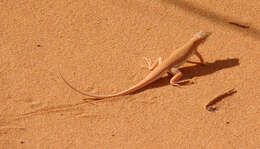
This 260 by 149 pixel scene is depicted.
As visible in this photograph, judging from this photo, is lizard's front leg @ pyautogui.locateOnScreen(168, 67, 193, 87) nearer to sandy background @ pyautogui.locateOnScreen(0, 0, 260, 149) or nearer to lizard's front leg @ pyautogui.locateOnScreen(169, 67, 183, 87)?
lizard's front leg @ pyautogui.locateOnScreen(169, 67, 183, 87)

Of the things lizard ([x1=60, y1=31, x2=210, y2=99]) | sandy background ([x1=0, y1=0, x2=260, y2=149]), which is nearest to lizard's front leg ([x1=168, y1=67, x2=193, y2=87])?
lizard ([x1=60, y1=31, x2=210, y2=99])

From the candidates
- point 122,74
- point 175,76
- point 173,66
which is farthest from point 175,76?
point 122,74

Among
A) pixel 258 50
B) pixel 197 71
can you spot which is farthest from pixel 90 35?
pixel 258 50

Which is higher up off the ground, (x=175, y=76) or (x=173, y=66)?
(x=173, y=66)

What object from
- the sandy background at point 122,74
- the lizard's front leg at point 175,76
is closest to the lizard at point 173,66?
the lizard's front leg at point 175,76

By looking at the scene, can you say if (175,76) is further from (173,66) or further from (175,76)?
(173,66)

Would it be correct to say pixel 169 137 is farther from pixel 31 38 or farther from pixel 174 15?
pixel 31 38

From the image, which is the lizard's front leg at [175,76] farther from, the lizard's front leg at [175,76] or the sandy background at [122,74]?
the sandy background at [122,74]

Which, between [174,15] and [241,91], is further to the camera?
[174,15]
